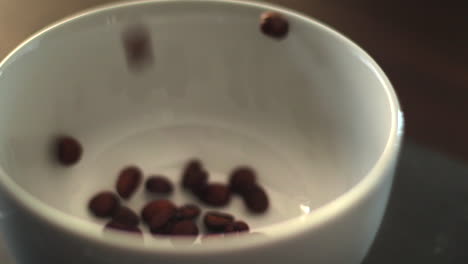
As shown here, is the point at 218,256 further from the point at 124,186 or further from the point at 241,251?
the point at 124,186

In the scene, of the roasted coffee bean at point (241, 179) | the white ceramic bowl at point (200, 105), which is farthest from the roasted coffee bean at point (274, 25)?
the roasted coffee bean at point (241, 179)

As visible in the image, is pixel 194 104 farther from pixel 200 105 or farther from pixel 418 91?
pixel 418 91

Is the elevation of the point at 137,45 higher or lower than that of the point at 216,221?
higher

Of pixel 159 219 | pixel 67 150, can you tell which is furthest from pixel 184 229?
pixel 67 150

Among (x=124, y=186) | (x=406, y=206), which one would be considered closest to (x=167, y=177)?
(x=124, y=186)

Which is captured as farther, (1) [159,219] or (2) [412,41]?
(2) [412,41]
